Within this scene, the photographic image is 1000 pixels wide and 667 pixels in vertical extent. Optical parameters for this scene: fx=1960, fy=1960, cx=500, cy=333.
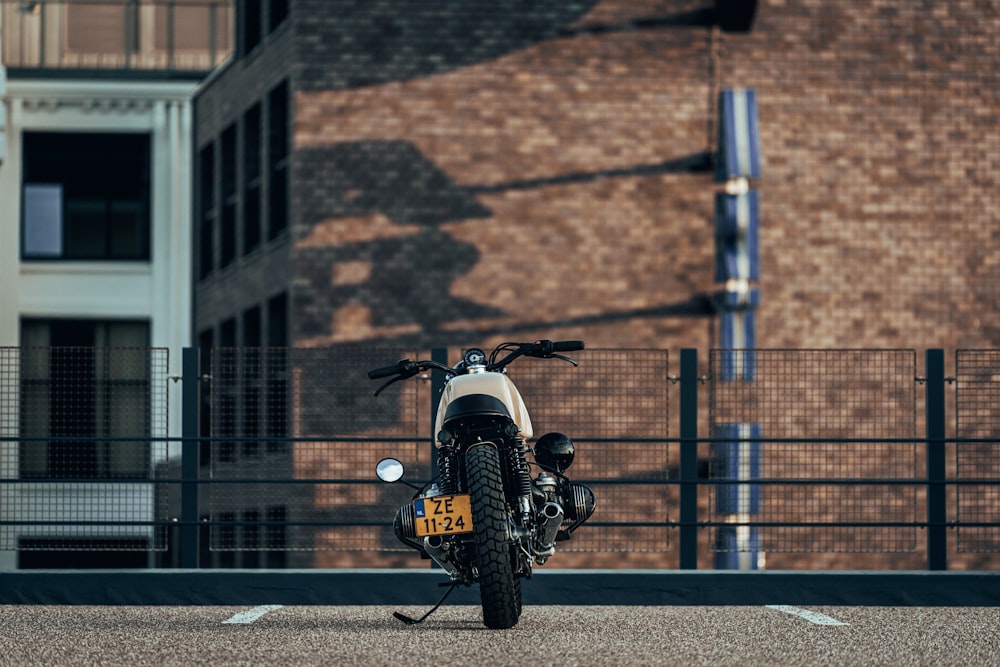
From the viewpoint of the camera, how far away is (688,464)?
1273 cm

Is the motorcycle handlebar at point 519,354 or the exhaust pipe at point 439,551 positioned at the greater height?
the motorcycle handlebar at point 519,354

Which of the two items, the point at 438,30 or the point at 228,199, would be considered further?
the point at 228,199

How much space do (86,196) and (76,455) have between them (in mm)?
20501

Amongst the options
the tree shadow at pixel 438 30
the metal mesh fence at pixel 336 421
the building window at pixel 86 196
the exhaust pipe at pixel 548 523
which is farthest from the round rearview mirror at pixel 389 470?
the building window at pixel 86 196

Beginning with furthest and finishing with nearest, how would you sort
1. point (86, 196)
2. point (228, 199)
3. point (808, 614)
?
point (86, 196) → point (228, 199) → point (808, 614)

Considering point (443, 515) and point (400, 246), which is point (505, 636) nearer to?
point (443, 515)

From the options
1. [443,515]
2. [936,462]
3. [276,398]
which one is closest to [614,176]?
[276,398]

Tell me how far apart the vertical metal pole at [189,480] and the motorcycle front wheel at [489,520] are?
151 inches

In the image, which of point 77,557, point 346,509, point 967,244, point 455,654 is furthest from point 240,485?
point 967,244

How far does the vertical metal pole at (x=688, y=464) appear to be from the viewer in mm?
12633

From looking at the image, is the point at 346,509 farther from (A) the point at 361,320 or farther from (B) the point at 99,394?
(A) the point at 361,320

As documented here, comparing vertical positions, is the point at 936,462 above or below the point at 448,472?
below

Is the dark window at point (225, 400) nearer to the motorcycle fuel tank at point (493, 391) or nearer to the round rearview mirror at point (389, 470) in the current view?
the round rearview mirror at point (389, 470)

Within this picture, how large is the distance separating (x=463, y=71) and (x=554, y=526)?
1423 cm
